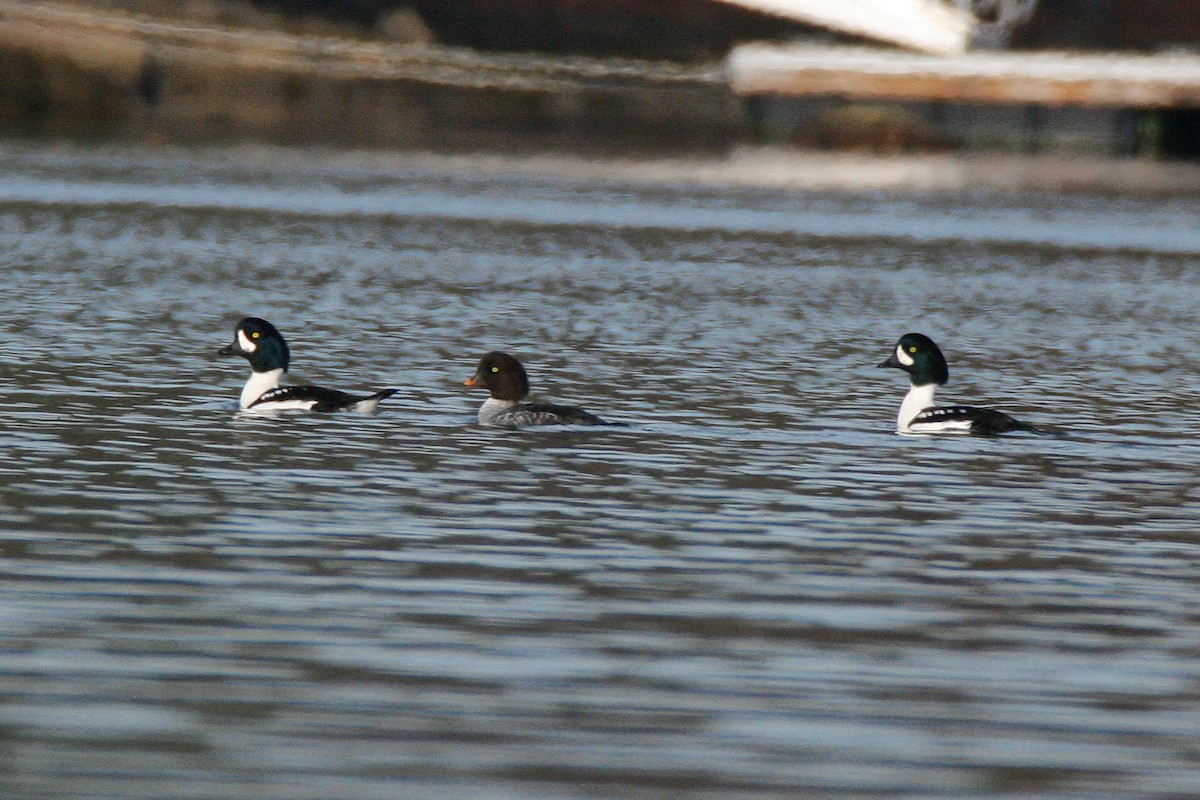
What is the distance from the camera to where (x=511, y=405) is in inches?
695

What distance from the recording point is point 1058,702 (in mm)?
9305

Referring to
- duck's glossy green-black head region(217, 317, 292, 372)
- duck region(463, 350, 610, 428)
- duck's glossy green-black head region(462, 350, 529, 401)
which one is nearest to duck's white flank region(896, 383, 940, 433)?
duck region(463, 350, 610, 428)

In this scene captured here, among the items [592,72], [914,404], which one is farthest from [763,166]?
[914,404]

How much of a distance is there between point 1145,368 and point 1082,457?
6.83 m

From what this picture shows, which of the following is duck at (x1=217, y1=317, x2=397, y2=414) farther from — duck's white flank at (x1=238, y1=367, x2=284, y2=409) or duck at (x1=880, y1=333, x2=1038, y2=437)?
duck at (x1=880, y1=333, x2=1038, y2=437)

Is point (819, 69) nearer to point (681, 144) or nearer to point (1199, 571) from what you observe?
point (681, 144)

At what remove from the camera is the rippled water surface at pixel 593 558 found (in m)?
8.42

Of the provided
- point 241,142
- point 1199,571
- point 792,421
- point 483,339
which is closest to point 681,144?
point 241,142

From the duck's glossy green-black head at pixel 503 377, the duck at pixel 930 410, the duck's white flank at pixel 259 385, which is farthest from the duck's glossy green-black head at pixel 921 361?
the duck's white flank at pixel 259 385

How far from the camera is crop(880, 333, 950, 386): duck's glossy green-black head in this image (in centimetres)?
1819

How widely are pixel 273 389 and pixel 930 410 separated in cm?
495

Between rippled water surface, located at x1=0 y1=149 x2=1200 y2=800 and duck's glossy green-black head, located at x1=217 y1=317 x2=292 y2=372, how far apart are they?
0.60m

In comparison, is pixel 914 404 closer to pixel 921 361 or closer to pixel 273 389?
pixel 921 361

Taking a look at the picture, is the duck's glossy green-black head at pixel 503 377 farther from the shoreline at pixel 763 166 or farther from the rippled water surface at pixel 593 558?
the shoreline at pixel 763 166
